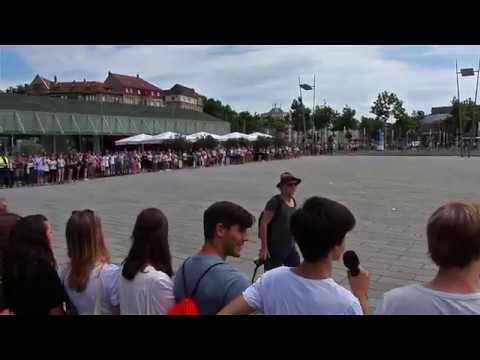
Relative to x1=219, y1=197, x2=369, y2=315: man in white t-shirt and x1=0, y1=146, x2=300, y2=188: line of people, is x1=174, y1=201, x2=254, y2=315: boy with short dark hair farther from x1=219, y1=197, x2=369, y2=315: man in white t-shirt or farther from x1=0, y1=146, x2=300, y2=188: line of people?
x1=0, y1=146, x2=300, y2=188: line of people

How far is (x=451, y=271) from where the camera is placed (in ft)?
5.78

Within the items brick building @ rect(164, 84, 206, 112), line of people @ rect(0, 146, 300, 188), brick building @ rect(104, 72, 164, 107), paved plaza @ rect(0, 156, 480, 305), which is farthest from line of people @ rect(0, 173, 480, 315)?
brick building @ rect(164, 84, 206, 112)

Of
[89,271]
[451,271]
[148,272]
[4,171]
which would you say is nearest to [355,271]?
[451,271]

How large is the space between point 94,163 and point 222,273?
25.0 metres

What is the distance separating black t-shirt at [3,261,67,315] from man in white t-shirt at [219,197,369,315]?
112cm

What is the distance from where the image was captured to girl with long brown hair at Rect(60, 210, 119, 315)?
9.26ft

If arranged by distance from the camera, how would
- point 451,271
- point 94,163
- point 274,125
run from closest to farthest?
point 451,271 → point 94,163 → point 274,125

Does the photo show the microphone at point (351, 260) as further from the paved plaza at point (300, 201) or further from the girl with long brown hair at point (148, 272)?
the paved plaza at point (300, 201)

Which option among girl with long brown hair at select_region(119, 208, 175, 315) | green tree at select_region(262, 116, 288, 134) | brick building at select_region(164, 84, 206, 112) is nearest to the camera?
girl with long brown hair at select_region(119, 208, 175, 315)

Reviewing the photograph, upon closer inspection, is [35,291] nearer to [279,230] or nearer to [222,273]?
[222,273]

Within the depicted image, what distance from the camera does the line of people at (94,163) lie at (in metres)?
22.2
